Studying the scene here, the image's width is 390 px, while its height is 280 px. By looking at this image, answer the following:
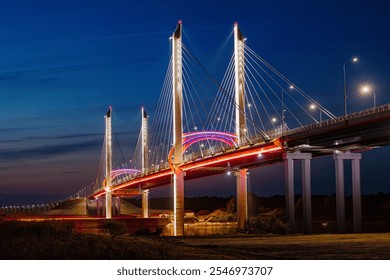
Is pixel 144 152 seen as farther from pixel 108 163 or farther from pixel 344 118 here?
pixel 344 118

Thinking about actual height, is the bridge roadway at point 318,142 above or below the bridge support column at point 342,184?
above

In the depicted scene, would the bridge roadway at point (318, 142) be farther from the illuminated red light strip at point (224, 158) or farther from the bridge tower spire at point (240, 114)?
the bridge tower spire at point (240, 114)

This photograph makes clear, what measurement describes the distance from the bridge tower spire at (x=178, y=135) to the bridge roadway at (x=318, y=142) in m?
1.45

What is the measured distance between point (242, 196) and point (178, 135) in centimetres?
1148

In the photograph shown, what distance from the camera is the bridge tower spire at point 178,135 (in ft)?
228

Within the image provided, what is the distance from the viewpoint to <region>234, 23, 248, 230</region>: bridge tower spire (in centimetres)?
7106

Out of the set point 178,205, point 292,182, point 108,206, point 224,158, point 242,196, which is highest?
point 224,158

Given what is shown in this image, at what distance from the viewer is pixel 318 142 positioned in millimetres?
56844

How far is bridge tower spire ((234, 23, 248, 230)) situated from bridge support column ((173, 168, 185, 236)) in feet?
19.8

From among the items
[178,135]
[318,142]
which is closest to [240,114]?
[178,135]

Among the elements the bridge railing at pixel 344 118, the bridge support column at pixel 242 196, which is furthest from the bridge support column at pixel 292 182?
the bridge support column at pixel 242 196

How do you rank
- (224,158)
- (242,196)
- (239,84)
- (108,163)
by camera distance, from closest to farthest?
1. (224,158)
2. (239,84)
3. (242,196)
4. (108,163)

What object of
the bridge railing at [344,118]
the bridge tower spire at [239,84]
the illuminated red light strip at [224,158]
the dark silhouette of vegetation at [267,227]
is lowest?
the dark silhouette of vegetation at [267,227]
